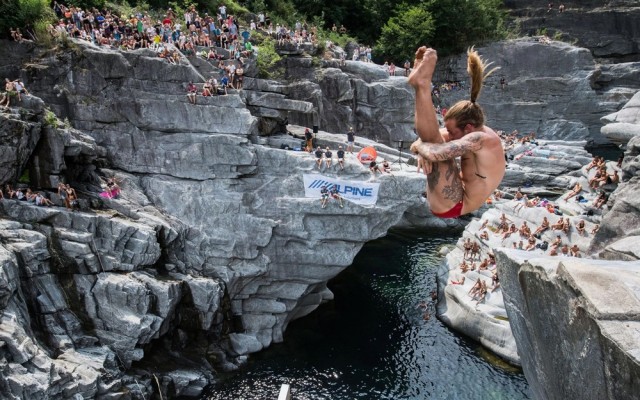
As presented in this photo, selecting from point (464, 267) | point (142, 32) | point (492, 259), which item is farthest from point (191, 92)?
point (492, 259)

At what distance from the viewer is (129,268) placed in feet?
57.4

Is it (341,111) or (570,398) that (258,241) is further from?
(570,398)

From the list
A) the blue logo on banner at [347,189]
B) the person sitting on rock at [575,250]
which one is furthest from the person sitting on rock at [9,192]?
the person sitting on rock at [575,250]

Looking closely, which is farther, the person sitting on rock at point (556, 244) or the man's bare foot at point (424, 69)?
the person sitting on rock at point (556, 244)

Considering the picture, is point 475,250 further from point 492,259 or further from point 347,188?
point 347,188

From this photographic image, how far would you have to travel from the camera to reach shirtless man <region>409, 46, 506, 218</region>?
4012mm

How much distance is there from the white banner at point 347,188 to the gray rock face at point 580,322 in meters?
11.6

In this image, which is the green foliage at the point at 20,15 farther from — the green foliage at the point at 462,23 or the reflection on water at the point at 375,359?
the green foliage at the point at 462,23

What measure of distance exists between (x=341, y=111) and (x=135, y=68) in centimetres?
1218

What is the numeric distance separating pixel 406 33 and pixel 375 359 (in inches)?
1118

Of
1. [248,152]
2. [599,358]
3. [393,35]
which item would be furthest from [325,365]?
[393,35]

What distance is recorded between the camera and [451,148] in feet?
13.3

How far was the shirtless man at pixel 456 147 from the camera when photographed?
158 inches

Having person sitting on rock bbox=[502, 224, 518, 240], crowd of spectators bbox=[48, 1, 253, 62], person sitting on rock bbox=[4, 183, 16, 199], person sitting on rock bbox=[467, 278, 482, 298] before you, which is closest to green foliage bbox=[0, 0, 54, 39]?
crowd of spectators bbox=[48, 1, 253, 62]
